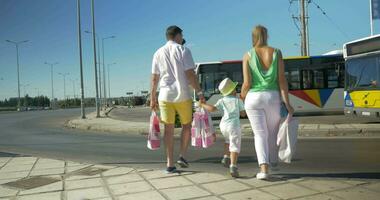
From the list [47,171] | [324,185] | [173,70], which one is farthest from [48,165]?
[324,185]

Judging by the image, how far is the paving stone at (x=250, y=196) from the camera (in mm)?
5125

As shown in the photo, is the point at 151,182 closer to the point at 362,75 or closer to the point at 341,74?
the point at 362,75

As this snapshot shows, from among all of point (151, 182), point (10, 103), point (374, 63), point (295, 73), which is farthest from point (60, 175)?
point (10, 103)

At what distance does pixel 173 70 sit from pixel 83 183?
6.42 feet

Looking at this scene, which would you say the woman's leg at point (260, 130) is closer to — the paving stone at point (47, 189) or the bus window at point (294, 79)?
the paving stone at point (47, 189)

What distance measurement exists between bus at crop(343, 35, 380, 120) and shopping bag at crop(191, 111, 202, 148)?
979 centimetres

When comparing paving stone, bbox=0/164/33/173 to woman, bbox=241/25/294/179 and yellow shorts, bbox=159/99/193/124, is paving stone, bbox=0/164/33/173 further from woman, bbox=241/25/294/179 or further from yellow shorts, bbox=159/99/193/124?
woman, bbox=241/25/294/179

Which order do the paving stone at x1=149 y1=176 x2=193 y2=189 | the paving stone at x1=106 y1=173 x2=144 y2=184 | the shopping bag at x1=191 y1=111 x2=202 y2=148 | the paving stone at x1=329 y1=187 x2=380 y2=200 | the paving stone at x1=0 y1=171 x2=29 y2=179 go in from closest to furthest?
the paving stone at x1=329 y1=187 x2=380 y2=200, the paving stone at x1=149 y1=176 x2=193 y2=189, the paving stone at x1=106 y1=173 x2=144 y2=184, the shopping bag at x1=191 y1=111 x2=202 y2=148, the paving stone at x1=0 y1=171 x2=29 y2=179

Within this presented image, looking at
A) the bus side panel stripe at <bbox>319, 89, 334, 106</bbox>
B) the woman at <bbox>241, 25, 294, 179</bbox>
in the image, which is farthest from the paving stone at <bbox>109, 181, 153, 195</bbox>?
the bus side panel stripe at <bbox>319, 89, 334, 106</bbox>

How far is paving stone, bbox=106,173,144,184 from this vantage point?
249 inches

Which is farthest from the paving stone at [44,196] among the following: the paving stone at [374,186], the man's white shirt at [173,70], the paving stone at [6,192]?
the paving stone at [374,186]

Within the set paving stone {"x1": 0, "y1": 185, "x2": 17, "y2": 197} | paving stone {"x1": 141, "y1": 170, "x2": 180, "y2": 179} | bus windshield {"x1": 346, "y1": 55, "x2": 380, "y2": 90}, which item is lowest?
paving stone {"x1": 0, "y1": 185, "x2": 17, "y2": 197}

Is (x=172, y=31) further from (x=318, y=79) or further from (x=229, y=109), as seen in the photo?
(x=318, y=79)

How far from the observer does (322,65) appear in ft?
81.3
